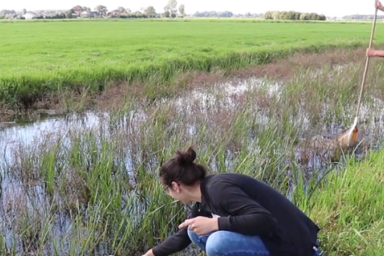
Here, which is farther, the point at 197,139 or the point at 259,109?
the point at 259,109

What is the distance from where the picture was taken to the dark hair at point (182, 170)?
2.42m

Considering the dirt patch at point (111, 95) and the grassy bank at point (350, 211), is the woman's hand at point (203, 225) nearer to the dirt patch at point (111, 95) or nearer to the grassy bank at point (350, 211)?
the grassy bank at point (350, 211)

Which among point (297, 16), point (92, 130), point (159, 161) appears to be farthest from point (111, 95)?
point (297, 16)

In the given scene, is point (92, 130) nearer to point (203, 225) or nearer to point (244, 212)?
point (203, 225)

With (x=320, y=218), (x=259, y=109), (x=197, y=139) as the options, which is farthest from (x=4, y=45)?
(x=320, y=218)

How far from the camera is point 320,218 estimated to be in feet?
11.1

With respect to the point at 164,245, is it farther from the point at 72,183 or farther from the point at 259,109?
the point at 259,109

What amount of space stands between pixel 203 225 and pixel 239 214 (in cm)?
25

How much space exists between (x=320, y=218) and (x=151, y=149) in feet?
7.39

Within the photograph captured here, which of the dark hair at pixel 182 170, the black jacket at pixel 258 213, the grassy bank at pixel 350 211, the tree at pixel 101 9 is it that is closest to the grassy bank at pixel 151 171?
the grassy bank at pixel 350 211

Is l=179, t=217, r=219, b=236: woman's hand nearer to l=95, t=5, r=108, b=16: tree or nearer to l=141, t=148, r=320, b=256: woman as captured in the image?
l=141, t=148, r=320, b=256: woman

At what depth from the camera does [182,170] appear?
244 cm

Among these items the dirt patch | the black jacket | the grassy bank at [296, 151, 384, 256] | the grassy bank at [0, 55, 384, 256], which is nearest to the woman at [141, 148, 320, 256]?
the black jacket

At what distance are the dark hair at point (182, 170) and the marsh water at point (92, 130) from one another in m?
1.29
